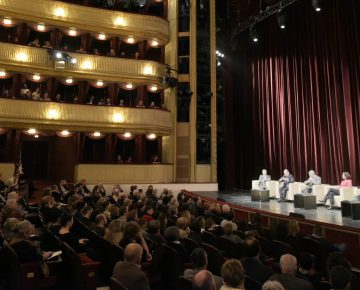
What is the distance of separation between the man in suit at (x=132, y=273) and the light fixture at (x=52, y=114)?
11.1 metres

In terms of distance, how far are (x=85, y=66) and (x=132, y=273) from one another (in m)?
12.3

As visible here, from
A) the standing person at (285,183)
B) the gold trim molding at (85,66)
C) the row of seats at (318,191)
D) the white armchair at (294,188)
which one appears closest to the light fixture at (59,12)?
the gold trim molding at (85,66)

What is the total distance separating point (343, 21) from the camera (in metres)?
11.6

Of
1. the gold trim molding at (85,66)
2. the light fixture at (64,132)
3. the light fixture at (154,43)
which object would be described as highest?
the light fixture at (154,43)

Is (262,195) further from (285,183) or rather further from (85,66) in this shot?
(85,66)

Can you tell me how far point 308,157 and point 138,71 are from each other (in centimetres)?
745

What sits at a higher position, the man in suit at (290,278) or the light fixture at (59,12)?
the light fixture at (59,12)

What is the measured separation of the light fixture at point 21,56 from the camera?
1288cm

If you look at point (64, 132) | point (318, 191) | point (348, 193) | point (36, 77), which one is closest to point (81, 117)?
point (64, 132)

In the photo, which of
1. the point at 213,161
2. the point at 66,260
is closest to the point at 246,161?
the point at 213,161

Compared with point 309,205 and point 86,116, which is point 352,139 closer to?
point 309,205

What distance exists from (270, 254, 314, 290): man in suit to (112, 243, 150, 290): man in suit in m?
0.99

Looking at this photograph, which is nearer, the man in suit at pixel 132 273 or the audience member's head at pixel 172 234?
the man in suit at pixel 132 273

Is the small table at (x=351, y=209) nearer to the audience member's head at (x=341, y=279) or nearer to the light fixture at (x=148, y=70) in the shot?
the audience member's head at (x=341, y=279)
